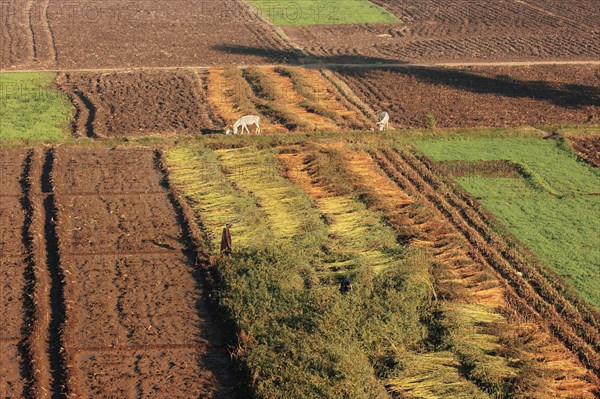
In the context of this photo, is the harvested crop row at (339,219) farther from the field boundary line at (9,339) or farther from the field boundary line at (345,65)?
the field boundary line at (345,65)

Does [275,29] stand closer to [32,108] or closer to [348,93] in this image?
[348,93]

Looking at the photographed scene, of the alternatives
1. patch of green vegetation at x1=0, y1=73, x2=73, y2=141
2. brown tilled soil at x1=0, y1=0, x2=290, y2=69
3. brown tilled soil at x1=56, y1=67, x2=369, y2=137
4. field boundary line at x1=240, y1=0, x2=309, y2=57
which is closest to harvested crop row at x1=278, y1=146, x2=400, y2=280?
brown tilled soil at x1=56, y1=67, x2=369, y2=137

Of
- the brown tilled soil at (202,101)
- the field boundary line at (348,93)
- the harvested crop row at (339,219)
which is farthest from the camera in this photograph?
the field boundary line at (348,93)

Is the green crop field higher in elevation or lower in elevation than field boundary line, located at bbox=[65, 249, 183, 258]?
higher

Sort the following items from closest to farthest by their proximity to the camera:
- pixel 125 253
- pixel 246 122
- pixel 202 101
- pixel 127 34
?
pixel 125 253
pixel 246 122
pixel 202 101
pixel 127 34

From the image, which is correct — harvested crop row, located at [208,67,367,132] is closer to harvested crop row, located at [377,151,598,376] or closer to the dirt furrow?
harvested crop row, located at [377,151,598,376]

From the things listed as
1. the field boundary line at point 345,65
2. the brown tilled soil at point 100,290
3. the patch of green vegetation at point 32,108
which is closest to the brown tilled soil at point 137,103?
the patch of green vegetation at point 32,108

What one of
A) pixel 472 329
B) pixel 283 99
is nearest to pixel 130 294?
pixel 472 329
